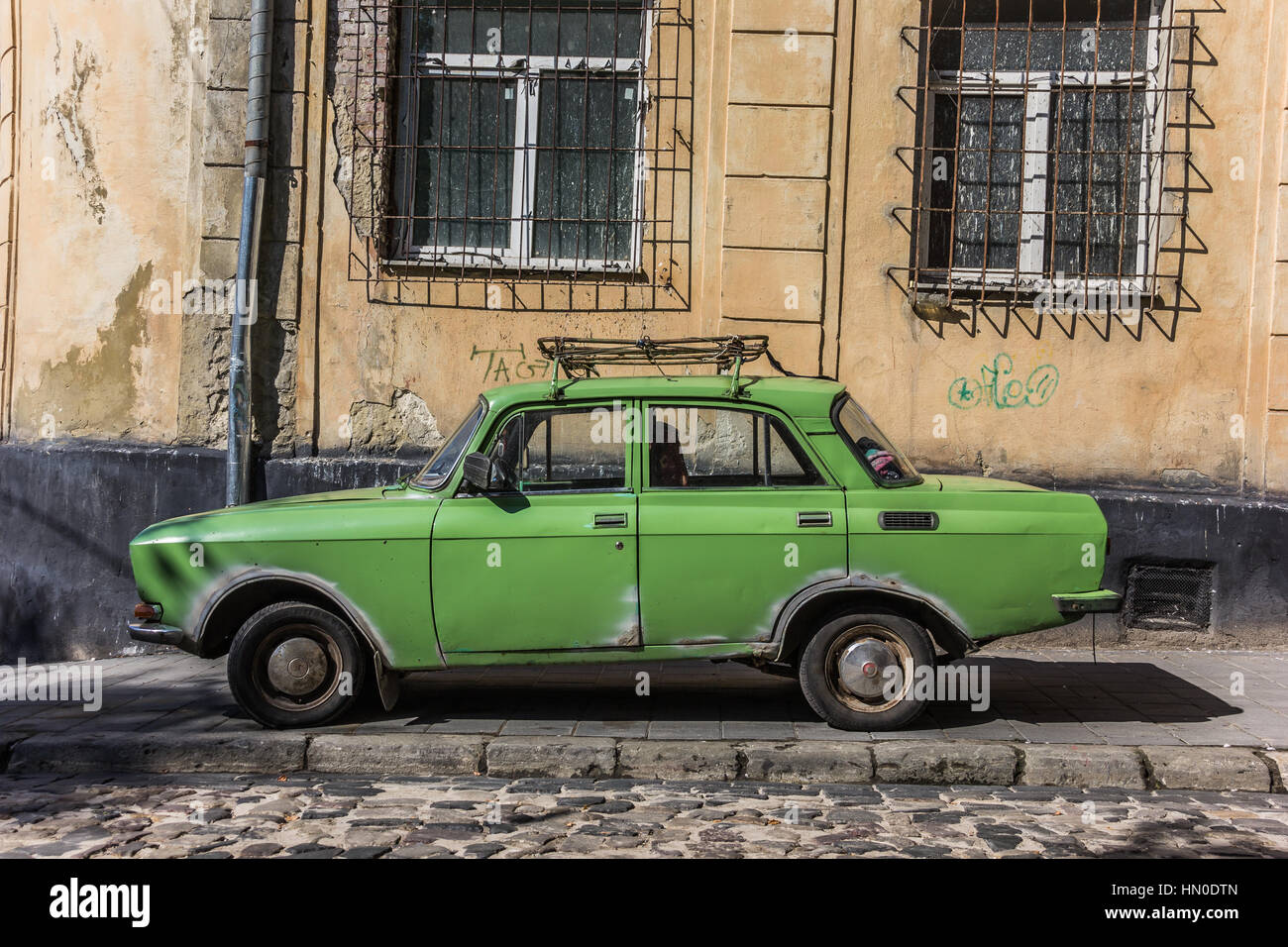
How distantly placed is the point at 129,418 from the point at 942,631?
6.22 m

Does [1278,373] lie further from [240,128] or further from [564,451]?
[240,128]

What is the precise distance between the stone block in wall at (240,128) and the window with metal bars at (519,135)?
30.1 inches

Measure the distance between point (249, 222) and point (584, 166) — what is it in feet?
8.11

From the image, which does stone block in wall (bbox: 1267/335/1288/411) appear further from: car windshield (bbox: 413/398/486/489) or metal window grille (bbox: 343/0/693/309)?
car windshield (bbox: 413/398/486/489)

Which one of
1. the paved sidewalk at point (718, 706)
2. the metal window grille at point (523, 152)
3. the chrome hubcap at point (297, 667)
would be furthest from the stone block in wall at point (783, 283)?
the chrome hubcap at point (297, 667)

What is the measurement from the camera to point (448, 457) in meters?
6.27

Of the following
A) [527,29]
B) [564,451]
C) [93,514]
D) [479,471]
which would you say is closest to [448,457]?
[479,471]

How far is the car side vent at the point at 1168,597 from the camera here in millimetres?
8672

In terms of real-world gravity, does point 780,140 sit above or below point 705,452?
above

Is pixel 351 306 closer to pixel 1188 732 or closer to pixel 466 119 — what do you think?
pixel 466 119

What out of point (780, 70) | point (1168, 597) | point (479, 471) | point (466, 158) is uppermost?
point (780, 70)

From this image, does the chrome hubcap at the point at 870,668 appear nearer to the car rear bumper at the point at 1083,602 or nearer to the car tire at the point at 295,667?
the car rear bumper at the point at 1083,602

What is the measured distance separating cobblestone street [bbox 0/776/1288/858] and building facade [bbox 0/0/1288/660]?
3820 millimetres

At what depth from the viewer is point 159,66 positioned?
30.3 feet
